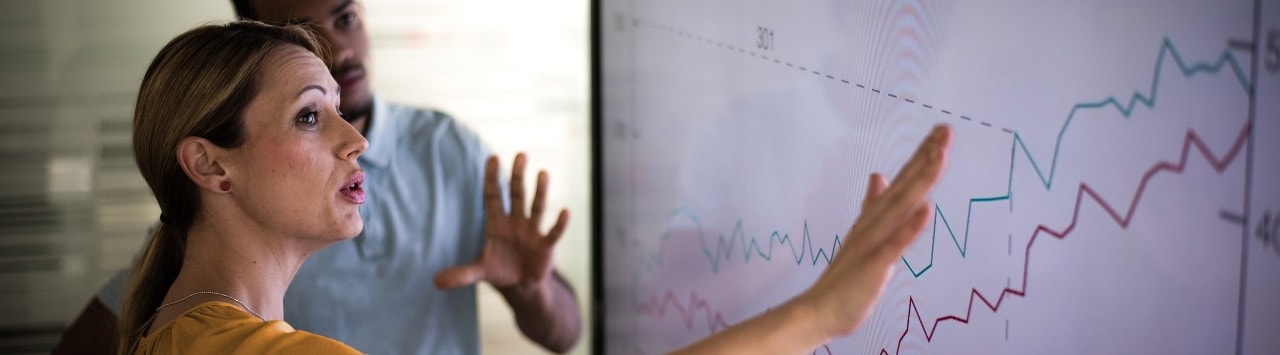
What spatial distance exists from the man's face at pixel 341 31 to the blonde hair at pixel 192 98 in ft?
1.24

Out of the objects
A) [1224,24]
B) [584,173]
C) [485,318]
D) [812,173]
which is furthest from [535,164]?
[1224,24]

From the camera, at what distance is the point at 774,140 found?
1015 mm

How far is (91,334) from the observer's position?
144 cm

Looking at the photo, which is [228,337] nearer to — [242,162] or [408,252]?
[242,162]

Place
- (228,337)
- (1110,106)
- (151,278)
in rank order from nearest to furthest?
(1110,106) → (228,337) → (151,278)

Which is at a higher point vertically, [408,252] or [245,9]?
[245,9]

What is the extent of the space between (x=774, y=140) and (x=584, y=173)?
807 millimetres

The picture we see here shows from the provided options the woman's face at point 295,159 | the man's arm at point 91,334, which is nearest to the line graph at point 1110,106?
the woman's face at point 295,159

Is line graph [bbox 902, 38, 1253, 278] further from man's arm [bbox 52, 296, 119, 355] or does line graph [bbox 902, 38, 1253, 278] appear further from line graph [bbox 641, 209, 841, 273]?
man's arm [bbox 52, 296, 119, 355]

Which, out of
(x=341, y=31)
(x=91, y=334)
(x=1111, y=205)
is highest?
(x=341, y=31)

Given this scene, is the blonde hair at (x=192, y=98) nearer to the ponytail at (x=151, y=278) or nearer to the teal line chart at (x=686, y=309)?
the ponytail at (x=151, y=278)

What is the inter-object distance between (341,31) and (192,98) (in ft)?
1.62

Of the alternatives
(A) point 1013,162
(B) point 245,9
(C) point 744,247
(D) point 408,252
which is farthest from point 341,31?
(A) point 1013,162

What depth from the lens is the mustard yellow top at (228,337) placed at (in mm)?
785
